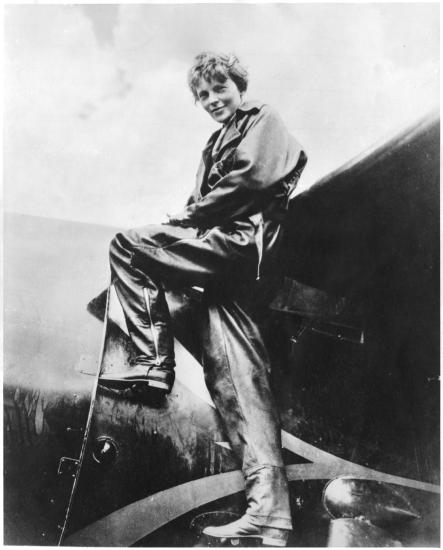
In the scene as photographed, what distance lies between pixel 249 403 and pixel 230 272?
0.87 metres

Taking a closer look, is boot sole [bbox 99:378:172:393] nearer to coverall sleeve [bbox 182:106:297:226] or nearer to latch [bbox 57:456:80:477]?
latch [bbox 57:456:80:477]

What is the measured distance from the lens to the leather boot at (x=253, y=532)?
341 cm

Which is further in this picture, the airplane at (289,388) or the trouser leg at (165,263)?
the trouser leg at (165,263)

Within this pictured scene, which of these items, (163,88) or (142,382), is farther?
Result: (163,88)

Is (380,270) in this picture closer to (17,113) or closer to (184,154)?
(184,154)

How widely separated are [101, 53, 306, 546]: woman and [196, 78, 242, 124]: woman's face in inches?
5.1

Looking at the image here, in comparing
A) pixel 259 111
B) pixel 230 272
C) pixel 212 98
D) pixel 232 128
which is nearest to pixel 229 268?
pixel 230 272

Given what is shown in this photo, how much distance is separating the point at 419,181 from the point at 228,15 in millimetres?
1852

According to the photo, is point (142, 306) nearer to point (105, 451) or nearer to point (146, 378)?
point (146, 378)

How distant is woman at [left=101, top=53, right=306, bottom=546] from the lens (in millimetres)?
3605

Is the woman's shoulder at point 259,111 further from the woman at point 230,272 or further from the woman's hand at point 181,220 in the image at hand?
the woman's hand at point 181,220

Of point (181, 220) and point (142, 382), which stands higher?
point (181, 220)

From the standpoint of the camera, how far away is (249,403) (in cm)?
365

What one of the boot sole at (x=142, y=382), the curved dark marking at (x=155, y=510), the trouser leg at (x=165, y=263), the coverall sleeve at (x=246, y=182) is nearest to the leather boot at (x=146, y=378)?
the boot sole at (x=142, y=382)
